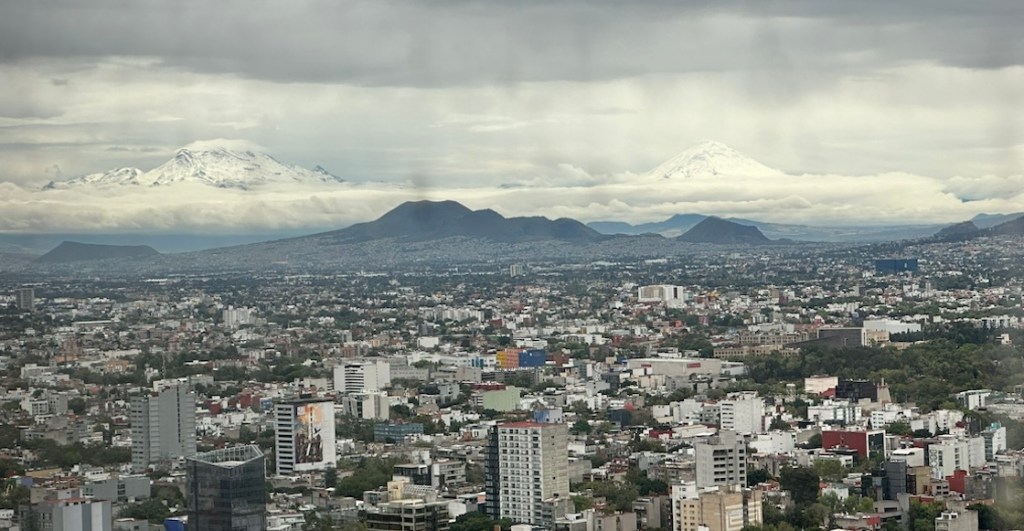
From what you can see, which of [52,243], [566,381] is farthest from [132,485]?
[52,243]

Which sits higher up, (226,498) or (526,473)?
(226,498)

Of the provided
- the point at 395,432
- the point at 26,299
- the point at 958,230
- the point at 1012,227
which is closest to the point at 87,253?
the point at 26,299

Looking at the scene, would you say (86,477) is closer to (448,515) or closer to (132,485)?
(132,485)

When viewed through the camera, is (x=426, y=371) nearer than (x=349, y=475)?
No

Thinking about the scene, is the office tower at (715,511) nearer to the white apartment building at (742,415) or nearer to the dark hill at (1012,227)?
the white apartment building at (742,415)

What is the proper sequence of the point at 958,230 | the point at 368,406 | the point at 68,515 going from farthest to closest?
the point at 958,230 → the point at 368,406 → the point at 68,515

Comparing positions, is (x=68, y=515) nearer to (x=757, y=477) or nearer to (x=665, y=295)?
(x=757, y=477)

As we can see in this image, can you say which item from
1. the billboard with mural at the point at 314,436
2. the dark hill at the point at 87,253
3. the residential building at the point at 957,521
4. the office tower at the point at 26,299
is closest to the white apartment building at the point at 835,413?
the billboard with mural at the point at 314,436
